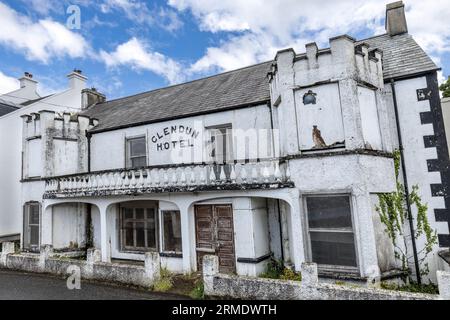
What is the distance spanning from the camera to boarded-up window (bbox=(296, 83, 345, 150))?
7.48 metres

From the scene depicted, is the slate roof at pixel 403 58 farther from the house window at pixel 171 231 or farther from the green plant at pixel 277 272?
the house window at pixel 171 231

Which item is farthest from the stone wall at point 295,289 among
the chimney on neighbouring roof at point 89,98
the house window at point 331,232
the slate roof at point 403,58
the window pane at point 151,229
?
the chimney on neighbouring roof at point 89,98

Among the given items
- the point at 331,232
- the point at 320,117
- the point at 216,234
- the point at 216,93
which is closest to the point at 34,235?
the point at 216,234

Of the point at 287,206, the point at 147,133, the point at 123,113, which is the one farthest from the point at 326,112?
the point at 123,113

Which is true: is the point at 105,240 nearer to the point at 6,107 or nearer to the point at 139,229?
the point at 139,229

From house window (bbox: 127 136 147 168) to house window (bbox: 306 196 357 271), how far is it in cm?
714

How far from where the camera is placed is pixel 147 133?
1184 cm

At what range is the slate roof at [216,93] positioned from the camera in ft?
28.4

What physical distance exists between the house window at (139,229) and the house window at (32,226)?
372 centimetres

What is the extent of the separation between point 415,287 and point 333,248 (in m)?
2.25

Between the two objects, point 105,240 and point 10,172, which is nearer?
point 105,240

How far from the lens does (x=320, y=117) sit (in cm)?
764

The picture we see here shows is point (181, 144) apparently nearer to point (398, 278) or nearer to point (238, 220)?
point (238, 220)

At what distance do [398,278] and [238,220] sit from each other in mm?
4388
